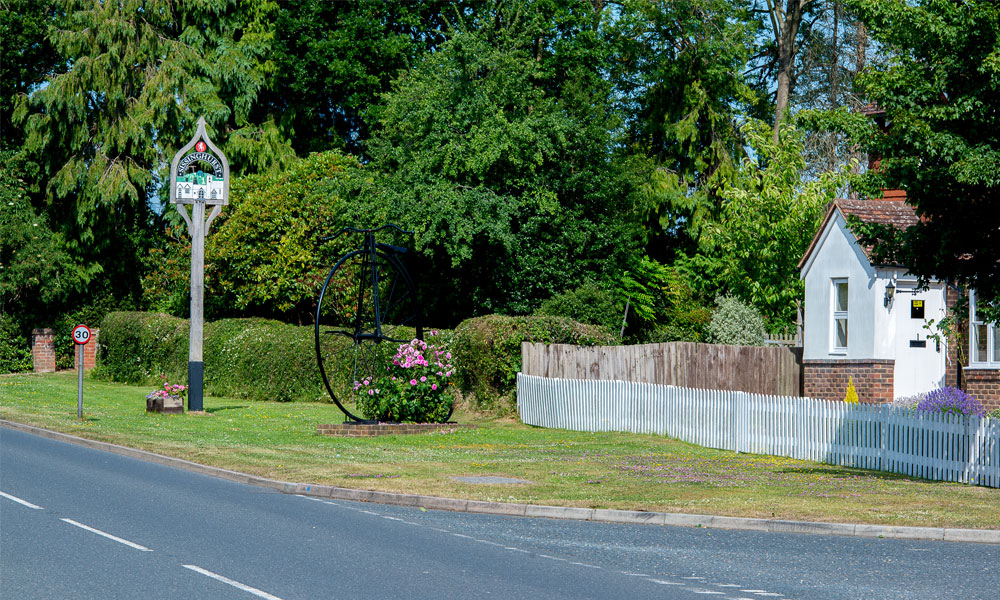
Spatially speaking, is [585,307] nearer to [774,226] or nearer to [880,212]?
[774,226]

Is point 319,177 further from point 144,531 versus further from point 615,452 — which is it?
point 144,531

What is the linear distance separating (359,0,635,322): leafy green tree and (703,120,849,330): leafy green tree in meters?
4.06

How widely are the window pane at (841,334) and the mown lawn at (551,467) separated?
22.8 feet

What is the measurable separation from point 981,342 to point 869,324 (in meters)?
3.35

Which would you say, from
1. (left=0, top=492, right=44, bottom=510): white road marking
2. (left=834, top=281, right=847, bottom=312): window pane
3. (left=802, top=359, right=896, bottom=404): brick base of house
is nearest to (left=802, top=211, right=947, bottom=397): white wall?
(left=802, top=359, right=896, bottom=404): brick base of house

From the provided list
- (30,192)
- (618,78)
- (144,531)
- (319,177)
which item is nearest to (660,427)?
(144,531)

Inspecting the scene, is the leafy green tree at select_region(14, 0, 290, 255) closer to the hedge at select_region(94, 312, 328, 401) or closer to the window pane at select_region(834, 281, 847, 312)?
the hedge at select_region(94, 312, 328, 401)

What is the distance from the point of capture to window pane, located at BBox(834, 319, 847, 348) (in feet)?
93.5

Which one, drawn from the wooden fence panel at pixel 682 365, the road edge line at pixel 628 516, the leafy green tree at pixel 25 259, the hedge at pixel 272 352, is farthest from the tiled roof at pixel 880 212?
the leafy green tree at pixel 25 259

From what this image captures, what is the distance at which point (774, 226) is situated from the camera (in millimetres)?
37844

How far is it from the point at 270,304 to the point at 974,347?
27.9 metres

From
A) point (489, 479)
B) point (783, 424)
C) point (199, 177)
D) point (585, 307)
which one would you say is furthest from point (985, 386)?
point (199, 177)

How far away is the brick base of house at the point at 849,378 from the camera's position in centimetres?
2700

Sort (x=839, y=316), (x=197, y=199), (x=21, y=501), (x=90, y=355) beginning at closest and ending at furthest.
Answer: (x=21, y=501) → (x=839, y=316) → (x=197, y=199) → (x=90, y=355)
